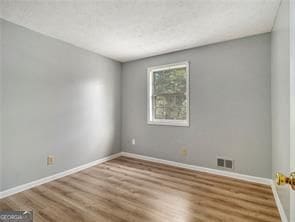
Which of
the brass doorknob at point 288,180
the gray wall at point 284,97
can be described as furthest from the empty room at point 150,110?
the brass doorknob at point 288,180

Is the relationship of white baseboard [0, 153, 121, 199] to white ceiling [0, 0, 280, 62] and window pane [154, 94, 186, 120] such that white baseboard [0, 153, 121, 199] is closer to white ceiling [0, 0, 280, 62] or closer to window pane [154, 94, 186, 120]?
window pane [154, 94, 186, 120]

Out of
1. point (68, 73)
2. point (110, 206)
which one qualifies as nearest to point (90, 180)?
point (110, 206)

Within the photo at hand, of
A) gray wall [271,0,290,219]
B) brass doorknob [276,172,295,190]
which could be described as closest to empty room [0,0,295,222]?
gray wall [271,0,290,219]

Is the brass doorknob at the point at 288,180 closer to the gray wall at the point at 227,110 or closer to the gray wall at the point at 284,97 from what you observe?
the gray wall at the point at 284,97

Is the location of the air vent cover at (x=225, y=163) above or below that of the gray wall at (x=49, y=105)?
below

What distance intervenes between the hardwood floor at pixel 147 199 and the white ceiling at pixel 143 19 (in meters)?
2.45

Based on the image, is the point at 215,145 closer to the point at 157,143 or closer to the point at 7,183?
the point at 157,143

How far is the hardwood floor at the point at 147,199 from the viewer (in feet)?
5.97

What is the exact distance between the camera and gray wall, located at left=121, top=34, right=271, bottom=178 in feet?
8.54

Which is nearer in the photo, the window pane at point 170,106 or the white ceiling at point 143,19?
the white ceiling at point 143,19

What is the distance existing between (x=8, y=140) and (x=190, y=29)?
312cm

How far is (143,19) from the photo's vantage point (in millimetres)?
2242

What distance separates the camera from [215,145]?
9.80ft

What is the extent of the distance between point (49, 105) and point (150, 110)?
2.06 metres
